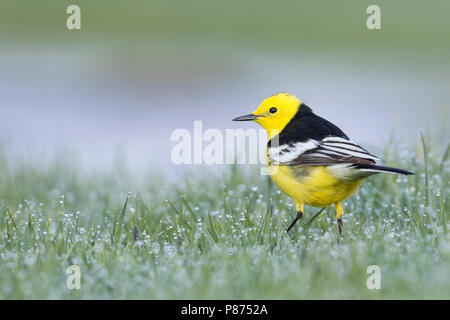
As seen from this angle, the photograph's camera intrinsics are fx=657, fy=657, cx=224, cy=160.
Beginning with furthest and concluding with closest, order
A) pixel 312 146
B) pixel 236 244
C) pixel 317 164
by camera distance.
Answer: pixel 312 146 < pixel 317 164 < pixel 236 244

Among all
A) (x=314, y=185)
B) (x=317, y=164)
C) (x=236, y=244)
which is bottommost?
(x=236, y=244)

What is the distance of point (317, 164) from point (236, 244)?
2.99 ft

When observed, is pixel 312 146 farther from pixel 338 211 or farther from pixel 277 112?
pixel 277 112

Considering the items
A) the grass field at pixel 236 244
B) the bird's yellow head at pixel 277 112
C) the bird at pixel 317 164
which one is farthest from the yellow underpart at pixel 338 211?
the bird's yellow head at pixel 277 112

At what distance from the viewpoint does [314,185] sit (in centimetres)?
507

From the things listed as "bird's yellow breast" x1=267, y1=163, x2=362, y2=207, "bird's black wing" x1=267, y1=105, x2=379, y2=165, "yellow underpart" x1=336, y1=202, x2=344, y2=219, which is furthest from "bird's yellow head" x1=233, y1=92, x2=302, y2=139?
"yellow underpart" x1=336, y1=202, x2=344, y2=219

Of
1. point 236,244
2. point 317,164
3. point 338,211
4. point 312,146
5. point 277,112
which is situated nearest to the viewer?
point 236,244

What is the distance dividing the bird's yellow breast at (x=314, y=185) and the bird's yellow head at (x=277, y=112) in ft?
2.11

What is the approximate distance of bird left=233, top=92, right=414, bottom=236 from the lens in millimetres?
4910

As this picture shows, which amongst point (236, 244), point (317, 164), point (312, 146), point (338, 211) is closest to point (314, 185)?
point (317, 164)
